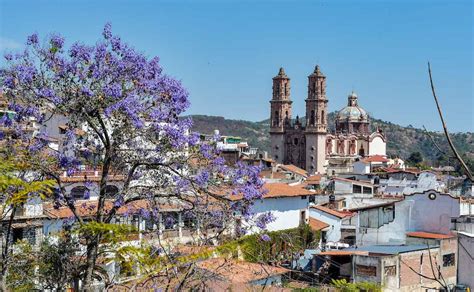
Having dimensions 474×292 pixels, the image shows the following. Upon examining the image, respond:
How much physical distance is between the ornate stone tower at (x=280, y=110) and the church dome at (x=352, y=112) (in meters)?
13.1

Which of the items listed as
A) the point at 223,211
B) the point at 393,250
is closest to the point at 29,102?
the point at 223,211

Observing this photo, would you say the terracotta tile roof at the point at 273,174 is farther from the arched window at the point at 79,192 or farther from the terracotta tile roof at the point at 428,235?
the arched window at the point at 79,192

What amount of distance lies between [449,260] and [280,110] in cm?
6802

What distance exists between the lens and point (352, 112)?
10025 cm

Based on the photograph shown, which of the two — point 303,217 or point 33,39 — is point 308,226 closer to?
point 303,217

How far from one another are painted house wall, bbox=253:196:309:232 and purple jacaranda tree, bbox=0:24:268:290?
20.1 metres

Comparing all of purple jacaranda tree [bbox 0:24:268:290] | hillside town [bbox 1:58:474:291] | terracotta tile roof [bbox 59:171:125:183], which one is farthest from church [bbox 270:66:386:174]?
purple jacaranda tree [bbox 0:24:268:290]

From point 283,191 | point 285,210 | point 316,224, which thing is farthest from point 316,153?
point 285,210

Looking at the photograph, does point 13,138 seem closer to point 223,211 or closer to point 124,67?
point 124,67

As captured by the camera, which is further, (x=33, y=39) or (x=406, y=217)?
(x=406, y=217)

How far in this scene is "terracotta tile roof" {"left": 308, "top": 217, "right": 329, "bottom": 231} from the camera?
33.9 metres

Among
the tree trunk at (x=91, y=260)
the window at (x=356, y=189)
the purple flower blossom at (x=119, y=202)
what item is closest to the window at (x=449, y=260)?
the purple flower blossom at (x=119, y=202)

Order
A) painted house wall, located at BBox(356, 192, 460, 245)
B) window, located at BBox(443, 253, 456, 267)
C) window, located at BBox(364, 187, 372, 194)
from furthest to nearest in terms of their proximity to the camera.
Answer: window, located at BBox(364, 187, 372, 194) < painted house wall, located at BBox(356, 192, 460, 245) < window, located at BBox(443, 253, 456, 267)

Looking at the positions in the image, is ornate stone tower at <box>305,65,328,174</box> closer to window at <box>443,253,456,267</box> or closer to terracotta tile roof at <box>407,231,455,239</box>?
terracotta tile roof at <box>407,231,455,239</box>
